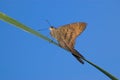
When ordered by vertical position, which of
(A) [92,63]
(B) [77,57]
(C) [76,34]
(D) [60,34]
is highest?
(D) [60,34]

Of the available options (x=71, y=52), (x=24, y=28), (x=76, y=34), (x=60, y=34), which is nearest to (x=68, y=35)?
(x=76, y=34)

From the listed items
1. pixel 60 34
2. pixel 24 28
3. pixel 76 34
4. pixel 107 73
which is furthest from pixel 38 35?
pixel 60 34

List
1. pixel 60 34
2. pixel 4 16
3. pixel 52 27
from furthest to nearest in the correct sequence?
pixel 52 27, pixel 60 34, pixel 4 16

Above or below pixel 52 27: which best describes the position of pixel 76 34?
below

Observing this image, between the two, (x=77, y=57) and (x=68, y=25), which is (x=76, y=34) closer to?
(x=68, y=25)

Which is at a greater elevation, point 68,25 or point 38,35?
point 68,25

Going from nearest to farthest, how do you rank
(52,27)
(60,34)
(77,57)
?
(77,57), (60,34), (52,27)

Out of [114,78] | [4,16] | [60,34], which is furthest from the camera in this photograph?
[60,34]

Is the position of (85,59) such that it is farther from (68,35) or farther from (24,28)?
(68,35)

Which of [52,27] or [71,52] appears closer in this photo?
[71,52]
